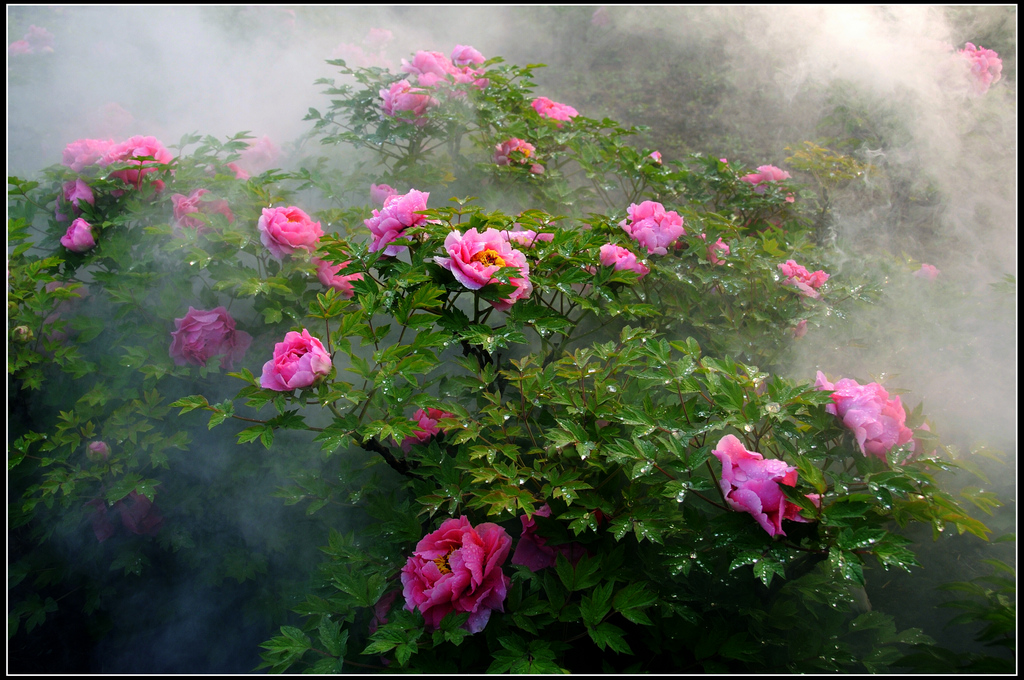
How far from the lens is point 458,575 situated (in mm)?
999

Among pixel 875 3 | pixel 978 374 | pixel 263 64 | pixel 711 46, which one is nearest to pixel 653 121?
pixel 711 46

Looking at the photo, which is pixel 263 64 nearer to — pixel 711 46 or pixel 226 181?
pixel 226 181

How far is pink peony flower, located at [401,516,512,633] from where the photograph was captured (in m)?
1.01

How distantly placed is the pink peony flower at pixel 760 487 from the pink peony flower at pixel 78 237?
2.05 m

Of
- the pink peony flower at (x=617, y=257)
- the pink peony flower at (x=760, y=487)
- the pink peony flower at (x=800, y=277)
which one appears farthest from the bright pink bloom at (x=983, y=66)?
the pink peony flower at (x=760, y=487)

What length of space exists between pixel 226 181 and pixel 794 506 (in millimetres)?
1912

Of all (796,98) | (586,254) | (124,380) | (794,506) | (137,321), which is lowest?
(124,380)

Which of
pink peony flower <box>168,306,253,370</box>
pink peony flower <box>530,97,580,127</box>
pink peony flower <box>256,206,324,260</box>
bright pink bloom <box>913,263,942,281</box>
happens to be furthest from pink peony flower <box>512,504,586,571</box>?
pink peony flower <box>530,97,580,127</box>

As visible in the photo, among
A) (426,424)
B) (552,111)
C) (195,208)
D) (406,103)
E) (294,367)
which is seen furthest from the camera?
(552,111)

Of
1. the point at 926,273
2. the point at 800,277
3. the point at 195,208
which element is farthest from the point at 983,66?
the point at 195,208

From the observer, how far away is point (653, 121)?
3773mm

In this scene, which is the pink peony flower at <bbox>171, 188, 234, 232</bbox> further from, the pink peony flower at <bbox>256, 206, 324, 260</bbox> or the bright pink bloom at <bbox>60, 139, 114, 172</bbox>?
the bright pink bloom at <bbox>60, 139, 114, 172</bbox>

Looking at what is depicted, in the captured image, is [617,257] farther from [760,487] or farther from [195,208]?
[195,208]

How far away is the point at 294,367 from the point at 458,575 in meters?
0.52
